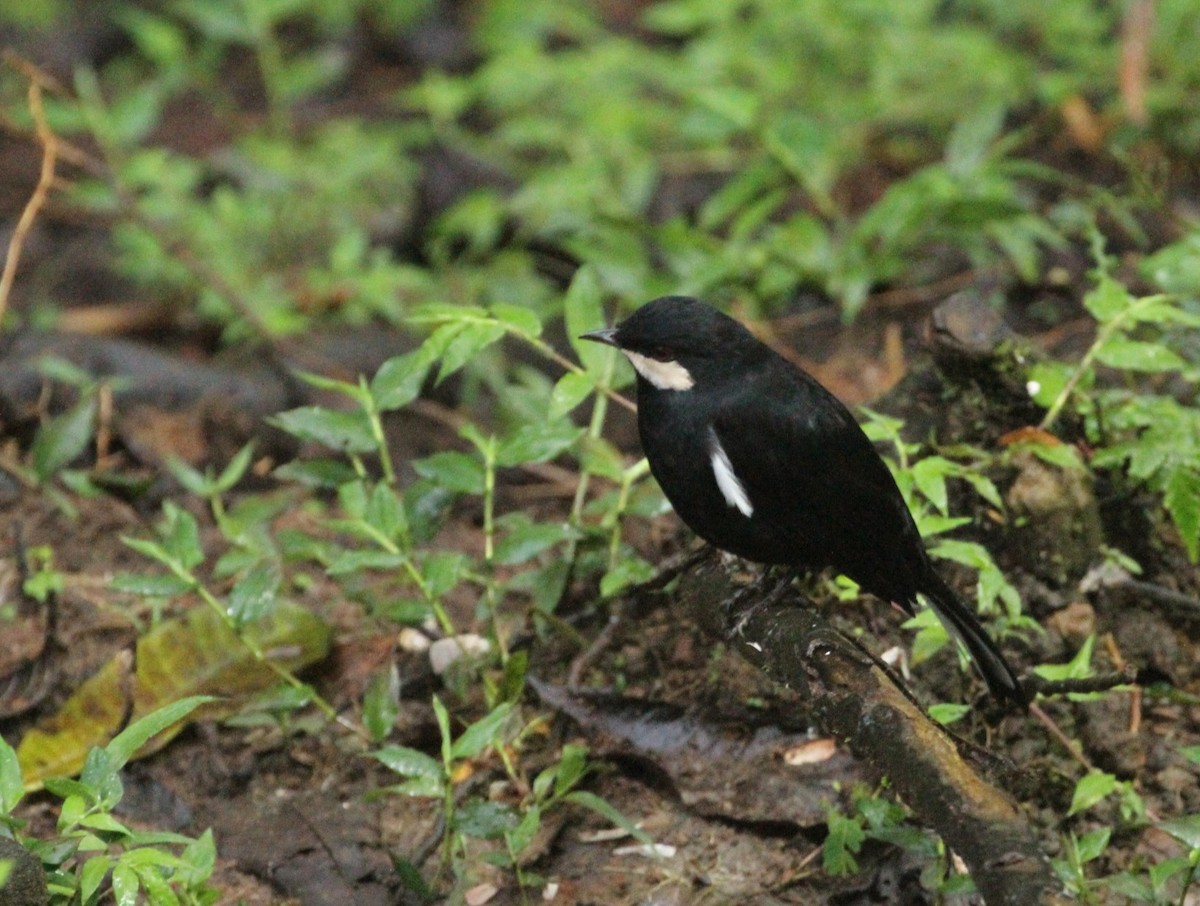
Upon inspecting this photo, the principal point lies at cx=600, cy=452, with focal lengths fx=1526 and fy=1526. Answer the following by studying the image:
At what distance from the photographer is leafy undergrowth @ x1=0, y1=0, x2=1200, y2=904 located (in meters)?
3.31

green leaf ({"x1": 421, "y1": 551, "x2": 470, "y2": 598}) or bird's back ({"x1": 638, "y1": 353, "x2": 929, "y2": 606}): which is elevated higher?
bird's back ({"x1": 638, "y1": 353, "x2": 929, "y2": 606})

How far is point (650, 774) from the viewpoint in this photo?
3504mm

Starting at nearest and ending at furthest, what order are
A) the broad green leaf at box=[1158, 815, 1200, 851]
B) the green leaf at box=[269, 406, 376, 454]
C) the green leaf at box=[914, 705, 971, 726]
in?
the broad green leaf at box=[1158, 815, 1200, 851] < the green leaf at box=[914, 705, 971, 726] < the green leaf at box=[269, 406, 376, 454]

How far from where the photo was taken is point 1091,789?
315 cm

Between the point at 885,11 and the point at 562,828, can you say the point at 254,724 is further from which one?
the point at 885,11

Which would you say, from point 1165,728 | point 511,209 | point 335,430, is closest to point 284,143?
point 511,209

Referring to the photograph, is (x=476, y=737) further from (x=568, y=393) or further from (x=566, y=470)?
(x=566, y=470)

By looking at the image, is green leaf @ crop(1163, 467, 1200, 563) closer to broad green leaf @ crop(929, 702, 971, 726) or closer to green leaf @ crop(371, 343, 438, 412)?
broad green leaf @ crop(929, 702, 971, 726)

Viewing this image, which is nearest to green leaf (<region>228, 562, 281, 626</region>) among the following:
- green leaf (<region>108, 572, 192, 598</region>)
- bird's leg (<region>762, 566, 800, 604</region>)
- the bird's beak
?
green leaf (<region>108, 572, 192, 598</region>)

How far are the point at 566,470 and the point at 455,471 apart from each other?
1.34 meters

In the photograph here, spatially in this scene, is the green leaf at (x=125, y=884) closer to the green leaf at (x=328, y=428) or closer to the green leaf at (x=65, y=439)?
the green leaf at (x=328, y=428)

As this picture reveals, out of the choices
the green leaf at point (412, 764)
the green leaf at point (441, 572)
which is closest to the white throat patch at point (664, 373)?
the green leaf at point (441, 572)

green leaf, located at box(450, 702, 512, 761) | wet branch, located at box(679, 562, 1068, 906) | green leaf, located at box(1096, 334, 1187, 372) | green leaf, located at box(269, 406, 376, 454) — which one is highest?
green leaf, located at box(1096, 334, 1187, 372)

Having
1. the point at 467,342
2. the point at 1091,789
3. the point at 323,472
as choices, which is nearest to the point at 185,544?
the point at 323,472
